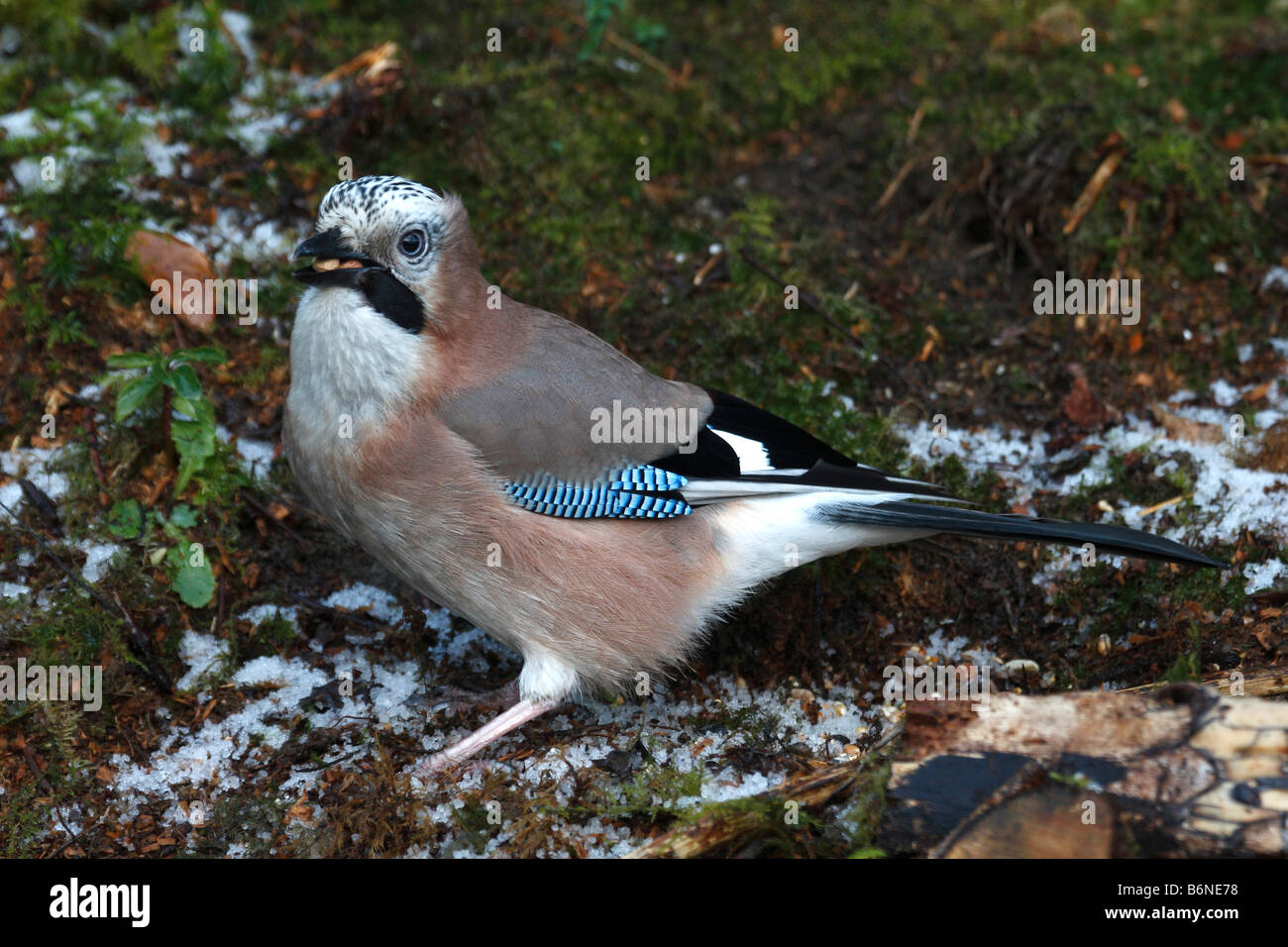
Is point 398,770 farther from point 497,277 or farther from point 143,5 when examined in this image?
point 143,5

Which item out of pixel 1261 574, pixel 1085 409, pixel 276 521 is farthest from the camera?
pixel 1085 409

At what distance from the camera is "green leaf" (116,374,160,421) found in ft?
15.1

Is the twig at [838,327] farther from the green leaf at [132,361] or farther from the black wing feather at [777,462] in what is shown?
the green leaf at [132,361]

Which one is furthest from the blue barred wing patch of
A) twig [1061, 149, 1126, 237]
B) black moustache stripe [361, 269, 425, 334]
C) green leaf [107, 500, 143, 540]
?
twig [1061, 149, 1126, 237]

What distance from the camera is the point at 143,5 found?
7.02m

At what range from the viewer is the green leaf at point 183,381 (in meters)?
4.64

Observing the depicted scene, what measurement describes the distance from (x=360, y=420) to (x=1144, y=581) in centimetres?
320

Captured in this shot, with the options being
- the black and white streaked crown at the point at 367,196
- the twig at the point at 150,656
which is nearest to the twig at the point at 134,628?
the twig at the point at 150,656

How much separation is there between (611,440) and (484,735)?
120 centimetres

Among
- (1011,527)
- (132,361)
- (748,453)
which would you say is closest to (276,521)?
(132,361)

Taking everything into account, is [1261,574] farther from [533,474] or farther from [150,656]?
[150,656]

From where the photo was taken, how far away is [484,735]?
448cm

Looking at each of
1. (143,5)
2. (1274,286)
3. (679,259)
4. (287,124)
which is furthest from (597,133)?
(1274,286)

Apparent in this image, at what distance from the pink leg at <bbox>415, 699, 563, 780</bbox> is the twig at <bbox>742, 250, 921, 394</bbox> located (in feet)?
8.07
